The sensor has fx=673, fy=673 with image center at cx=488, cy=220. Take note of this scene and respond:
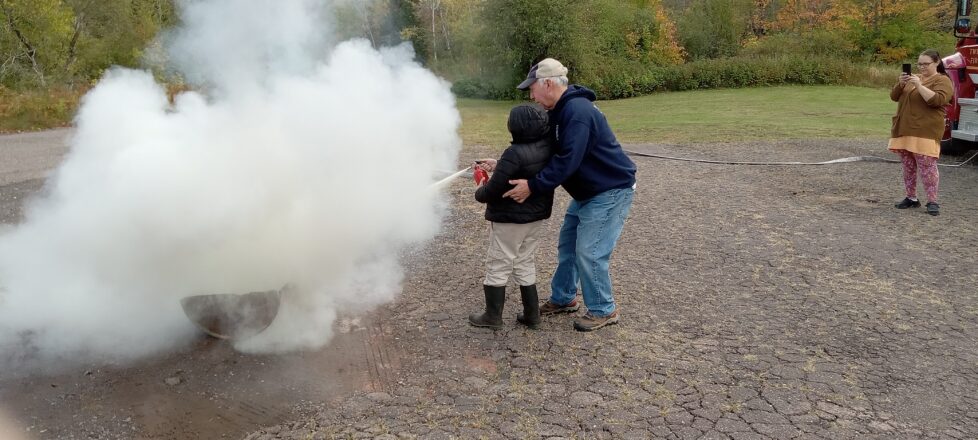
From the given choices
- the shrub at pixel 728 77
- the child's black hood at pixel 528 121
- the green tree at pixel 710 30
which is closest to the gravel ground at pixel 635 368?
the child's black hood at pixel 528 121

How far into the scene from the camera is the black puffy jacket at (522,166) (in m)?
4.61

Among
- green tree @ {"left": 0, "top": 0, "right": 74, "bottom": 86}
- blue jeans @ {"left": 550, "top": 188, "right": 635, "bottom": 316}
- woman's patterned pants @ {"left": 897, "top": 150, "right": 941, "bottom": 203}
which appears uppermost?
green tree @ {"left": 0, "top": 0, "right": 74, "bottom": 86}

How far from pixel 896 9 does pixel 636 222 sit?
128 feet

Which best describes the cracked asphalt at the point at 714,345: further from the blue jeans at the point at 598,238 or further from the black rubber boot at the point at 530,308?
the blue jeans at the point at 598,238

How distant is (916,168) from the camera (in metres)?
8.49

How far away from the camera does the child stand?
462 cm

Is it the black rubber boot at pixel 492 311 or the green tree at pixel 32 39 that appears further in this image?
the green tree at pixel 32 39

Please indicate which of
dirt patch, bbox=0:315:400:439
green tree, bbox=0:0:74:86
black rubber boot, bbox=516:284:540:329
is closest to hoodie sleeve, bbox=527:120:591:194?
black rubber boot, bbox=516:284:540:329

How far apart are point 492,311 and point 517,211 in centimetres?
82

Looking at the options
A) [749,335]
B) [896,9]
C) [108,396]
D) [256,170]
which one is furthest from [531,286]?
[896,9]

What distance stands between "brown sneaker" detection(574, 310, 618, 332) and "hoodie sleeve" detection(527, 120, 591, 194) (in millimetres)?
1102

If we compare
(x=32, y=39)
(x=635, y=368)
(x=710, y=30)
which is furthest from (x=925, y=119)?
(x=710, y=30)

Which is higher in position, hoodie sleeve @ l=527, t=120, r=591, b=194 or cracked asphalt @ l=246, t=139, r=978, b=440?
hoodie sleeve @ l=527, t=120, r=591, b=194

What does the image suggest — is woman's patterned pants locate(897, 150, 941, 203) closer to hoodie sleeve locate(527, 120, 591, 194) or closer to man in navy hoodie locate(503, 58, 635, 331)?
man in navy hoodie locate(503, 58, 635, 331)
